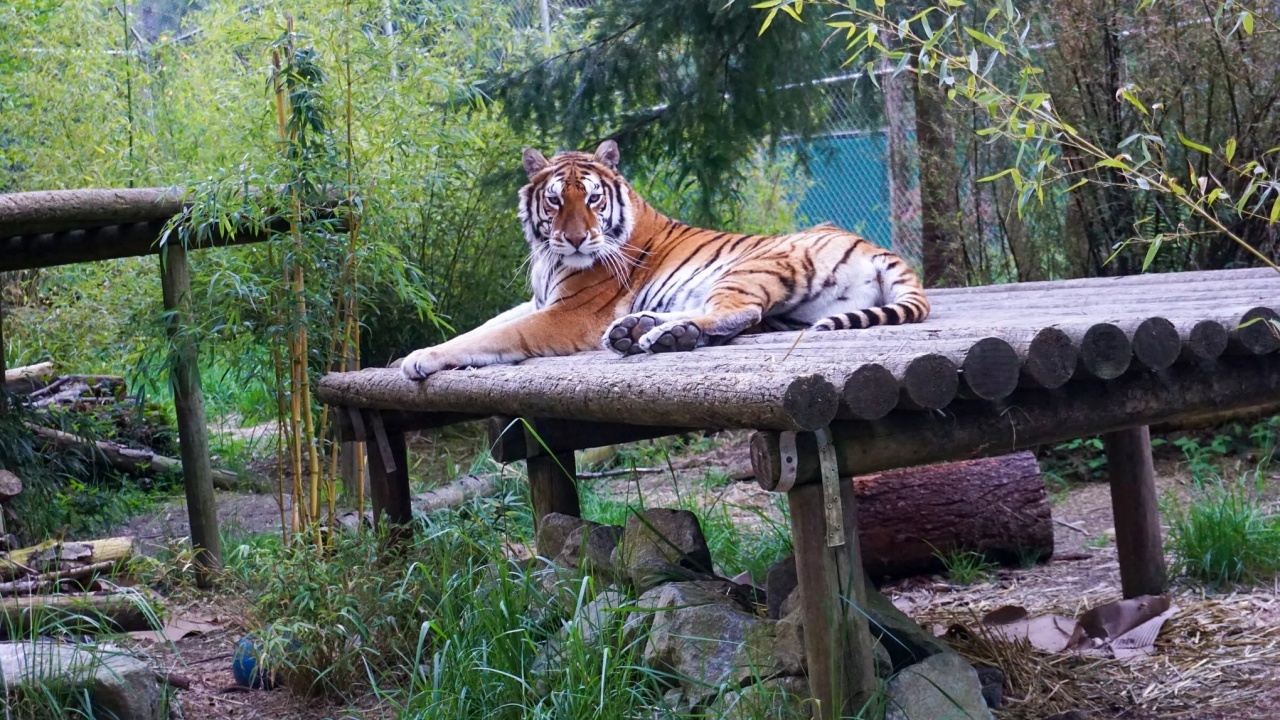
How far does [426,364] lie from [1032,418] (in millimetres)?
1978

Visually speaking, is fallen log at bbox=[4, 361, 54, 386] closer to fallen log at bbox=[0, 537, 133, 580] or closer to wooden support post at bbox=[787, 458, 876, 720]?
fallen log at bbox=[0, 537, 133, 580]

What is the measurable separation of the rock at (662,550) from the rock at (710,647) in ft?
0.83

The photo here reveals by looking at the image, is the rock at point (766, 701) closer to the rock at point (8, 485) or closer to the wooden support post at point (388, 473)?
the wooden support post at point (388, 473)

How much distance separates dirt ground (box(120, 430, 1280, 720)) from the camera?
3527 mm

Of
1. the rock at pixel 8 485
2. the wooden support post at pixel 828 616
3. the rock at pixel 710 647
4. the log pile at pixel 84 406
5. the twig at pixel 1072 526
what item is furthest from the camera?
the log pile at pixel 84 406

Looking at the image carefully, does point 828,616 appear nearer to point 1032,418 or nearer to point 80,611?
point 1032,418

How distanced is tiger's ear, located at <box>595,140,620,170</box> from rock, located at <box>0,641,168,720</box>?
2382 mm

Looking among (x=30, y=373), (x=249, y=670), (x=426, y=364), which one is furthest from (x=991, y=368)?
(x=30, y=373)

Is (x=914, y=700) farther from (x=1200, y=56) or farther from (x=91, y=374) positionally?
(x=91, y=374)

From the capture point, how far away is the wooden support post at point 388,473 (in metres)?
4.71

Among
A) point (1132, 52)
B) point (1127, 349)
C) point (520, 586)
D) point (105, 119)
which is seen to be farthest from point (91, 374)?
point (1127, 349)

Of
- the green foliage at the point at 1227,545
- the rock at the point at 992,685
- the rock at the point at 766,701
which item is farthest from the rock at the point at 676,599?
the green foliage at the point at 1227,545

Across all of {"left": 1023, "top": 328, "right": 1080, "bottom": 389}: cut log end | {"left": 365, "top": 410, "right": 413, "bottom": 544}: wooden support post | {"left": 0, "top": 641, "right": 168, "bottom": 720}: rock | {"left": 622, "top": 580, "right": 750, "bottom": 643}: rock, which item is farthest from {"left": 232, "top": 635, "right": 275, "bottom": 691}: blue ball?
{"left": 1023, "top": 328, "right": 1080, "bottom": 389}: cut log end

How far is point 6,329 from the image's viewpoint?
29.6ft
